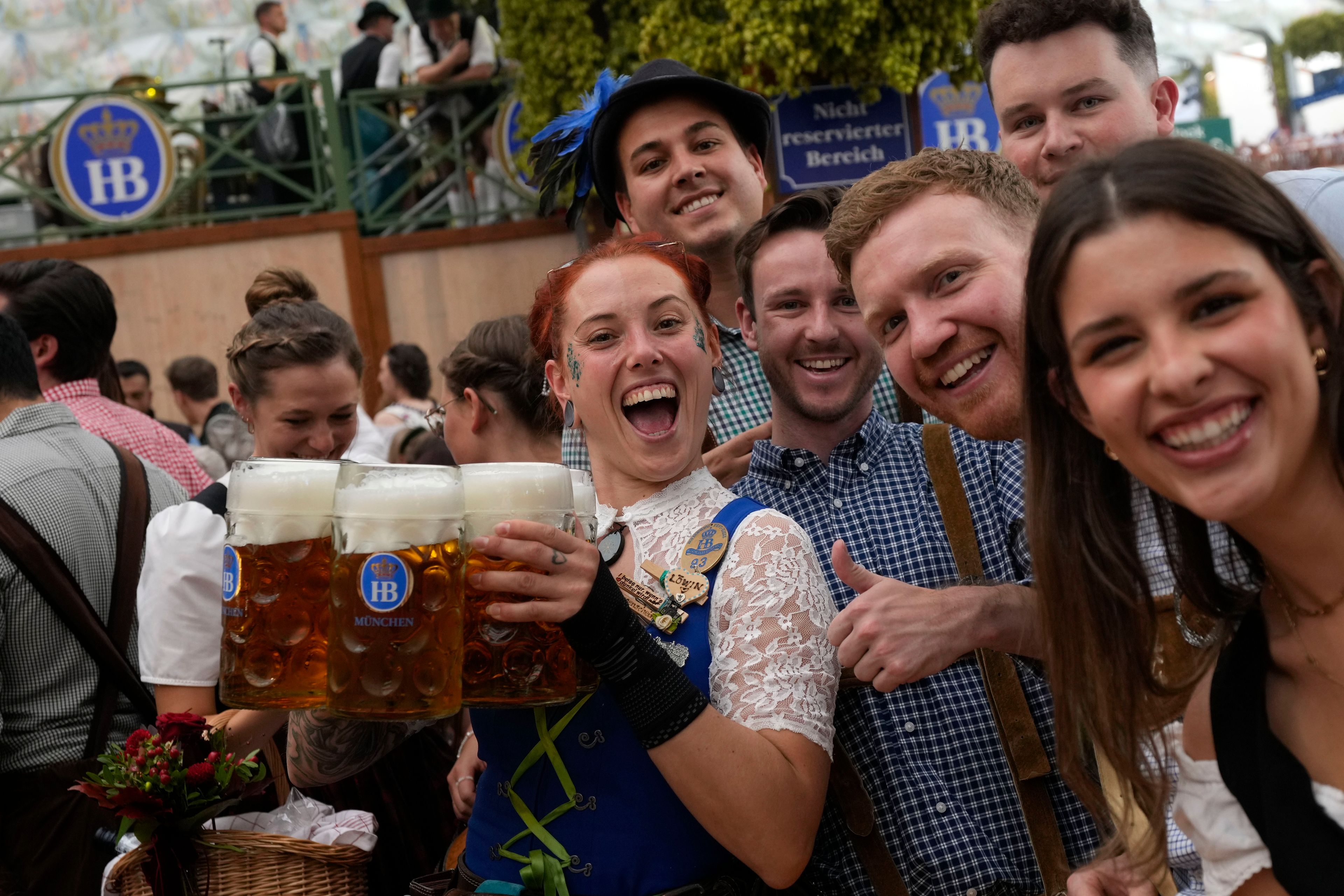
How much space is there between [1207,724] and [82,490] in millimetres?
2530

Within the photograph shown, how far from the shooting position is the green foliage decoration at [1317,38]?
59.6 feet

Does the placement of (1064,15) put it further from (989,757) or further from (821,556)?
(989,757)

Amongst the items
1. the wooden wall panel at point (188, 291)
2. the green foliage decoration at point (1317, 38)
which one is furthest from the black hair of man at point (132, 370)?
the green foliage decoration at point (1317, 38)

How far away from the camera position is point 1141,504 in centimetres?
172

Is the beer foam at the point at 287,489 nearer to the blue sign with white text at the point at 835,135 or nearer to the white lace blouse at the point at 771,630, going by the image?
the white lace blouse at the point at 771,630

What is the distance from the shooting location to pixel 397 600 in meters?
1.49

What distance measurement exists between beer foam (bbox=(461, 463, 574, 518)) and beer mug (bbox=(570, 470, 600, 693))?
0.15 feet

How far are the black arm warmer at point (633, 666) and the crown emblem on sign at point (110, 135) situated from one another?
810 cm

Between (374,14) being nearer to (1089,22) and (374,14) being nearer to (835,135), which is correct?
(835,135)

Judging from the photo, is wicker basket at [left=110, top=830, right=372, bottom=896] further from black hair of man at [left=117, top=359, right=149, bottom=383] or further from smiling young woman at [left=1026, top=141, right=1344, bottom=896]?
black hair of man at [left=117, top=359, right=149, bottom=383]

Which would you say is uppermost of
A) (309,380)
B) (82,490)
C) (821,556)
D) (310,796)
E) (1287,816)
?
(309,380)

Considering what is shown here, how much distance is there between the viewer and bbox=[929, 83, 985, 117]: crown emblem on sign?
9.12m

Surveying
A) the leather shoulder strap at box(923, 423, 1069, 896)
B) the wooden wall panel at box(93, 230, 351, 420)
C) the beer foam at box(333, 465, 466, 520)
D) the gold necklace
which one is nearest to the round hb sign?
the wooden wall panel at box(93, 230, 351, 420)

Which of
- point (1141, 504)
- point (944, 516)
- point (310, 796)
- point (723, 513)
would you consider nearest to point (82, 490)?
point (310, 796)
